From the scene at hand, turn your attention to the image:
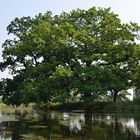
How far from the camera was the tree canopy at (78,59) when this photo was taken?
43.6 m

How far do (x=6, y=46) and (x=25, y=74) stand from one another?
788cm

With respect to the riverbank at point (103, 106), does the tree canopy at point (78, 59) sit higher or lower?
higher

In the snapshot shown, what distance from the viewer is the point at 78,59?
4709cm

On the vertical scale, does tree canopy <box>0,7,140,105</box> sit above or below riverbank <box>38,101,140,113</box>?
above

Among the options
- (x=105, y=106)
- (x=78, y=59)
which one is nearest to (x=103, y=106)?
(x=105, y=106)

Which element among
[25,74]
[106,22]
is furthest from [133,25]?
[25,74]

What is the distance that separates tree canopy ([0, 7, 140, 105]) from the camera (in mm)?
43625

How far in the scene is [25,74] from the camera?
157 ft

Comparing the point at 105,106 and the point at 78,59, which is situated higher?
the point at 78,59

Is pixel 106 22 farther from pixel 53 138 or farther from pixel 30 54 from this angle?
pixel 53 138

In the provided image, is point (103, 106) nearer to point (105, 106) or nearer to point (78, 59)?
point (105, 106)

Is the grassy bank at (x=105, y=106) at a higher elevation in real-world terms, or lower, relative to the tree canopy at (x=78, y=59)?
lower

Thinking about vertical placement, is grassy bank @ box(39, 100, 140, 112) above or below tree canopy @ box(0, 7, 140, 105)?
below

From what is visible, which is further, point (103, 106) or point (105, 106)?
point (103, 106)
